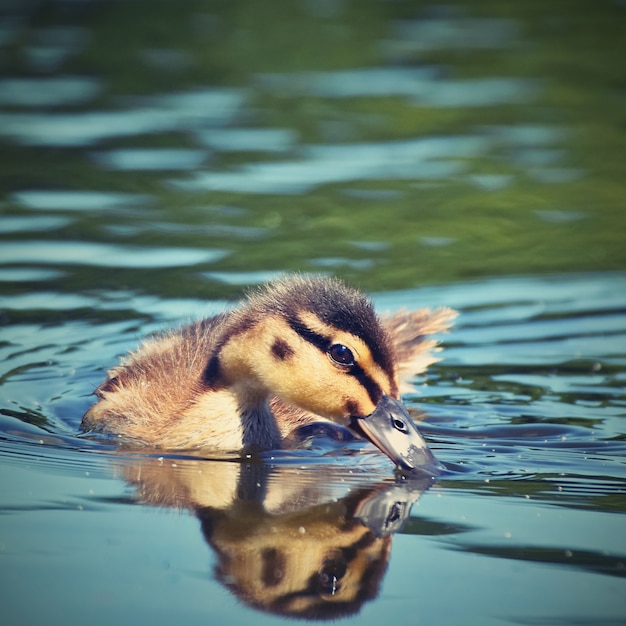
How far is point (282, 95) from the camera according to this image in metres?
16.4

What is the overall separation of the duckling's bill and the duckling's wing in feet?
6.74

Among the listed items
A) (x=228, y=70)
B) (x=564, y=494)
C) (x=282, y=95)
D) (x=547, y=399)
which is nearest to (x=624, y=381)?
(x=547, y=399)

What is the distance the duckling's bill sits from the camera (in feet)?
22.8

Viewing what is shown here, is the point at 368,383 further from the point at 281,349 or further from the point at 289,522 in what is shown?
the point at 289,522

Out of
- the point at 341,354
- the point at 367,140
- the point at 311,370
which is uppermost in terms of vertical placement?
the point at 367,140

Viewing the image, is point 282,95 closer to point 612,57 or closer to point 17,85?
point 17,85

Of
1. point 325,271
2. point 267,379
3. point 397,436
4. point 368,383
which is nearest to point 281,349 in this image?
point 267,379

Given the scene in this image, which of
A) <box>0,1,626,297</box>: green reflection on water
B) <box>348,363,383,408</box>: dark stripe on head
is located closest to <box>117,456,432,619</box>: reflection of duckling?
<box>348,363,383,408</box>: dark stripe on head

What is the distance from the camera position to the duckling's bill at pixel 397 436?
6.95m

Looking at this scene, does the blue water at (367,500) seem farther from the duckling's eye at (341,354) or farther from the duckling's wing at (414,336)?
the duckling's eye at (341,354)

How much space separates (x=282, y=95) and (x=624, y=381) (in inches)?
333

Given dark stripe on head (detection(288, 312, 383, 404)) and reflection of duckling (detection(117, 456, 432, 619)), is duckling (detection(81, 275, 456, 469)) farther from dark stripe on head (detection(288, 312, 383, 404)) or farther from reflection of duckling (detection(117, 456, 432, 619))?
reflection of duckling (detection(117, 456, 432, 619))

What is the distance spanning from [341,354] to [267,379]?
604 millimetres

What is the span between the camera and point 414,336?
30.8 ft
